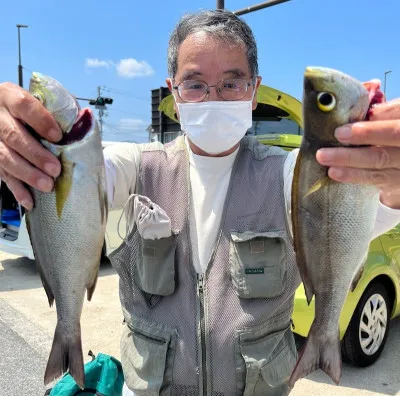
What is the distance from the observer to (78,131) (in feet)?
5.12

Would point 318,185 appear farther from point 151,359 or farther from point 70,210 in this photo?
point 151,359

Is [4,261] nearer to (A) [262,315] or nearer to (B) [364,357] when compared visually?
(B) [364,357]

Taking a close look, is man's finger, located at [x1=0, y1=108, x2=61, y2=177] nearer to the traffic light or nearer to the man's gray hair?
the man's gray hair

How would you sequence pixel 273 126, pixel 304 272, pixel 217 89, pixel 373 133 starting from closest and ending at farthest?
pixel 373 133 → pixel 304 272 → pixel 217 89 → pixel 273 126

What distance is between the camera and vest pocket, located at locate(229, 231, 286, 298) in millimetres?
1909

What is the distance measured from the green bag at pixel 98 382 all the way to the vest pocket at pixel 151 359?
0.90 m

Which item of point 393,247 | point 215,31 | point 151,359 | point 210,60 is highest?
point 215,31

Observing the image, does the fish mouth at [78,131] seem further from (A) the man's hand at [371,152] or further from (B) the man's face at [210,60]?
(A) the man's hand at [371,152]

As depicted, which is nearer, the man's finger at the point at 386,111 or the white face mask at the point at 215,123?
the man's finger at the point at 386,111

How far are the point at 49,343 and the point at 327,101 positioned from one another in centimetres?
458

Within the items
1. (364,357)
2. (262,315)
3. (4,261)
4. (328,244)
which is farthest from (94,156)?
(4,261)

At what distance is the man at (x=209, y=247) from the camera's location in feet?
6.29

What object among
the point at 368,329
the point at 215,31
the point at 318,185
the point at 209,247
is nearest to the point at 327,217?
the point at 318,185

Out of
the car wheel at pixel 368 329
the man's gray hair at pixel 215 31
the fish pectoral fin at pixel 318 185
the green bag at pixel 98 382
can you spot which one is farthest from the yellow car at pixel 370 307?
the fish pectoral fin at pixel 318 185
